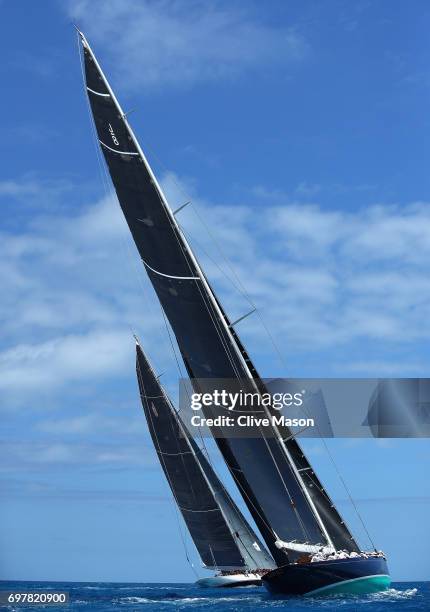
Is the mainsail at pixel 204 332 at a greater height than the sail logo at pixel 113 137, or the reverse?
the sail logo at pixel 113 137

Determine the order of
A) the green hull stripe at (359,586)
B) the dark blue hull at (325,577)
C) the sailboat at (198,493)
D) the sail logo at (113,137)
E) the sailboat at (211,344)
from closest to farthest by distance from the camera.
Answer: the dark blue hull at (325,577) < the green hull stripe at (359,586) < the sailboat at (211,344) < the sail logo at (113,137) < the sailboat at (198,493)

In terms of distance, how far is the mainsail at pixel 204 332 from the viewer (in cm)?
3388

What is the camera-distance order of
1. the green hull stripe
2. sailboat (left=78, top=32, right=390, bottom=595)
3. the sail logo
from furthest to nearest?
the sail logo < sailboat (left=78, top=32, right=390, bottom=595) < the green hull stripe

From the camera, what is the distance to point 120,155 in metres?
34.3

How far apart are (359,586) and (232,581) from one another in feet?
76.5

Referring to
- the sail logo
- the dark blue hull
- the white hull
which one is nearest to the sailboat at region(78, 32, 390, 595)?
the sail logo

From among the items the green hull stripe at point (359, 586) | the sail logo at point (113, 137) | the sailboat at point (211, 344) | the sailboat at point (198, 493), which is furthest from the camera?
the sailboat at point (198, 493)

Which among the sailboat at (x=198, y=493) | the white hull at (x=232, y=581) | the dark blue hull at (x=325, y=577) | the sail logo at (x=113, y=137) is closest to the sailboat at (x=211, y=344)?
the sail logo at (x=113, y=137)

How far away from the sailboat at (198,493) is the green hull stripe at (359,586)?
13.8 m

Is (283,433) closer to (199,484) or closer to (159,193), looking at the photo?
(159,193)

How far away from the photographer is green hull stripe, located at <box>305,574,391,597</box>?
3161 centimetres

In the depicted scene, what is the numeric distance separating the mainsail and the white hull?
718 inches

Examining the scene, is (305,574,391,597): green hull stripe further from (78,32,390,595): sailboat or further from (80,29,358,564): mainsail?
(80,29,358,564): mainsail

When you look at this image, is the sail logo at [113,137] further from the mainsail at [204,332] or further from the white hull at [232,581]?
the white hull at [232,581]
